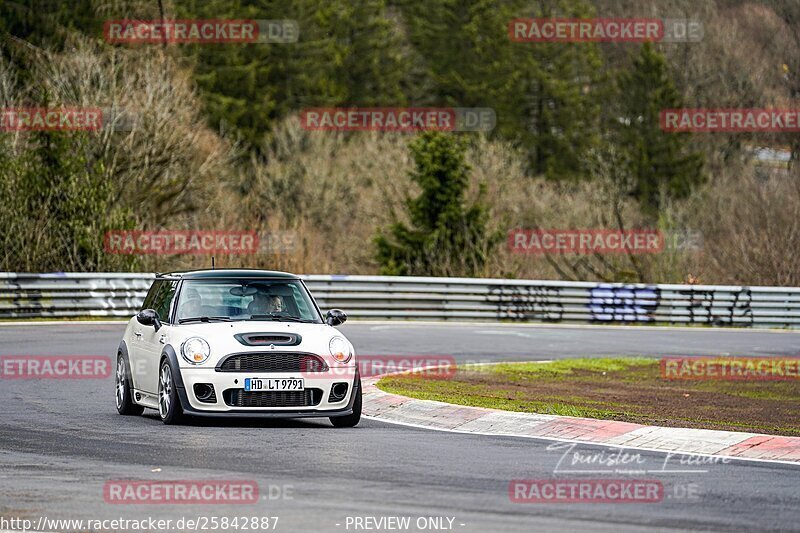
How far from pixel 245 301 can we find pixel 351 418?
167cm

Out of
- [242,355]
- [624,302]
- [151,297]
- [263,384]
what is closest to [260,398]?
[263,384]

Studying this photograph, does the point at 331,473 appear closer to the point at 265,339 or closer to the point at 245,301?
the point at 265,339

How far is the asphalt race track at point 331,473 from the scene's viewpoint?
8672mm

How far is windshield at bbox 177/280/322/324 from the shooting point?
14086 mm

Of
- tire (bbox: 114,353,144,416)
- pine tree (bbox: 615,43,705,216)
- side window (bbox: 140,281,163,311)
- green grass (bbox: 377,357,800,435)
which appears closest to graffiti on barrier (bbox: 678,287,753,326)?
green grass (bbox: 377,357,800,435)

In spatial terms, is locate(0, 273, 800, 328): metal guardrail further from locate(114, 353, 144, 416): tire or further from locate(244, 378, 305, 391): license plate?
locate(244, 378, 305, 391): license plate

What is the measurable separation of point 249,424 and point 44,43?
141ft

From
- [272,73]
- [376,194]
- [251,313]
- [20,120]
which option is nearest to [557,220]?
[376,194]

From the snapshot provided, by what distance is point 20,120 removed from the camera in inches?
1645

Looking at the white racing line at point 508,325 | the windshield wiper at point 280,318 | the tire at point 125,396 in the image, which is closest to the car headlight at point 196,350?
the windshield wiper at point 280,318

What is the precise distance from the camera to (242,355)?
13.2 meters

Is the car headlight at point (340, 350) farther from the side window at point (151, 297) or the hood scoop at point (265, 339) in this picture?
the side window at point (151, 297)

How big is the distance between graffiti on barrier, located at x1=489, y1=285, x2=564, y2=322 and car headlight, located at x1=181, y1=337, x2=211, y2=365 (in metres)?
21.6

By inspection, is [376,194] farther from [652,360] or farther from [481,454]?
→ [481,454]
